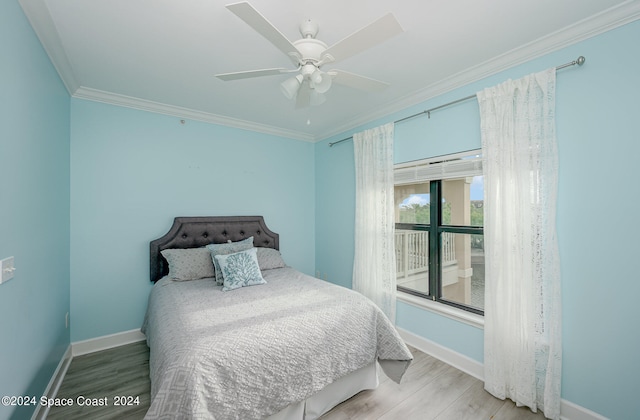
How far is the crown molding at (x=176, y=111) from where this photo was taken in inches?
103

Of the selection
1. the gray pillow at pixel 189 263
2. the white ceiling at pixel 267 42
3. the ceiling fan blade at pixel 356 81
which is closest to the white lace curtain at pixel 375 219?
the white ceiling at pixel 267 42

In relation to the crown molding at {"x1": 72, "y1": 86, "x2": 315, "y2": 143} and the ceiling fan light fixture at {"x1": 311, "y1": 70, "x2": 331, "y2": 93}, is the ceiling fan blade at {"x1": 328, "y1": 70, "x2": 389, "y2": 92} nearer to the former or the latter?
the ceiling fan light fixture at {"x1": 311, "y1": 70, "x2": 331, "y2": 93}

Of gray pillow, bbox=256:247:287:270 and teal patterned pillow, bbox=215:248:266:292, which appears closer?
teal patterned pillow, bbox=215:248:266:292

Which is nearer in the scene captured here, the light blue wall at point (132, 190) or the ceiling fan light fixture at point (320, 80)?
the ceiling fan light fixture at point (320, 80)

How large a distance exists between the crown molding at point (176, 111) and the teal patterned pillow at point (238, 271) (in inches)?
68.7

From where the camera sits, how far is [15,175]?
4.61ft

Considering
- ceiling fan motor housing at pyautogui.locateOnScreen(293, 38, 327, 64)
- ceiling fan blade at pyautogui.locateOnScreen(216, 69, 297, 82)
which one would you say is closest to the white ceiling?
ceiling fan motor housing at pyautogui.locateOnScreen(293, 38, 327, 64)

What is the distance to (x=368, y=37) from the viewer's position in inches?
52.6

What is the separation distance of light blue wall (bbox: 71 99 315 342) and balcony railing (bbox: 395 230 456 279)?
1899mm

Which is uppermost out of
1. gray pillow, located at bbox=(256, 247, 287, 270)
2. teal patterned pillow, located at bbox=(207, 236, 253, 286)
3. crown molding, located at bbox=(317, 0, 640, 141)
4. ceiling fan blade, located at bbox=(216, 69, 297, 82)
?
crown molding, located at bbox=(317, 0, 640, 141)

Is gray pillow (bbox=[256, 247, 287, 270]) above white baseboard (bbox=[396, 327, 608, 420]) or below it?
above

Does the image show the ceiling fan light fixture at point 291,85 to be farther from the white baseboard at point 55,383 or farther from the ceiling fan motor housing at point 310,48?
the white baseboard at point 55,383

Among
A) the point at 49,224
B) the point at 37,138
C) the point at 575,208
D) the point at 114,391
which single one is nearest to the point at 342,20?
the point at 575,208

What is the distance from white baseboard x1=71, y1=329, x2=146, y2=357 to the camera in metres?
2.55
